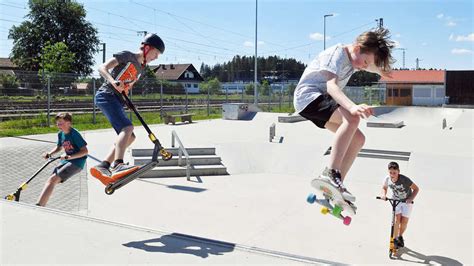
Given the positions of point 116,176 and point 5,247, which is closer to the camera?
point 5,247

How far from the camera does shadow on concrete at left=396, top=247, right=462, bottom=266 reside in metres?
5.37

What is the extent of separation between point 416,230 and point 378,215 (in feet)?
2.77

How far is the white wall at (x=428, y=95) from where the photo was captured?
1877 inches

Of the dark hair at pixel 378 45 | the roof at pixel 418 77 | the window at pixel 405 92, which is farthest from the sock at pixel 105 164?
the window at pixel 405 92

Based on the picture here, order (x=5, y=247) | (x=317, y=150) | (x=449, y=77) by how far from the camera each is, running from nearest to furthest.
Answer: (x=5, y=247)
(x=317, y=150)
(x=449, y=77)

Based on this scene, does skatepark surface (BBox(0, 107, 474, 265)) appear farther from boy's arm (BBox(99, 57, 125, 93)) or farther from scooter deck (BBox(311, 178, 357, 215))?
boy's arm (BBox(99, 57, 125, 93))

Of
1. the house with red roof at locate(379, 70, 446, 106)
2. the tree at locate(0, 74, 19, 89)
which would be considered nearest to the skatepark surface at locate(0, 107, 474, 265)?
the tree at locate(0, 74, 19, 89)

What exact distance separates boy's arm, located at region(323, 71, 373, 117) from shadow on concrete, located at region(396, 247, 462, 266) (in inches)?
118

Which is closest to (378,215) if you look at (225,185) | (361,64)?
(225,185)

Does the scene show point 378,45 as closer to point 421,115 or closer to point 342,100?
point 342,100

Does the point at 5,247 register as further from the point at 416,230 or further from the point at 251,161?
the point at 251,161

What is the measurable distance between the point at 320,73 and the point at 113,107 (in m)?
2.51

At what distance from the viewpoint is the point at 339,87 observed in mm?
3764

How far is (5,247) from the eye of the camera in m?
4.07
